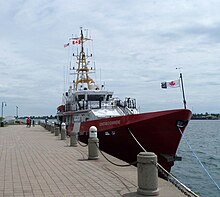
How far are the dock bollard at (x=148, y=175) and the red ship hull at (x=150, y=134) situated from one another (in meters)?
6.77

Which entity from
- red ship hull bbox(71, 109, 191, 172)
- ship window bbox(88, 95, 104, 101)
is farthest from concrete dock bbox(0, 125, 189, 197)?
ship window bbox(88, 95, 104, 101)

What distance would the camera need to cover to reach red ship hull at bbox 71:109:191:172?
13268mm

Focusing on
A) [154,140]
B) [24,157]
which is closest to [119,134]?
[154,140]

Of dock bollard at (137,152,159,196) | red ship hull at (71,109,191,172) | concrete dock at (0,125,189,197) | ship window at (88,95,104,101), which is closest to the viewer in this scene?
dock bollard at (137,152,159,196)

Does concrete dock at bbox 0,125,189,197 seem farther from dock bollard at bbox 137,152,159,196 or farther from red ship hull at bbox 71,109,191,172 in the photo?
red ship hull at bbox 71,109,191,172

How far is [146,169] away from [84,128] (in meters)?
12.5

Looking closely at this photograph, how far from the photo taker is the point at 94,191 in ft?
23.0

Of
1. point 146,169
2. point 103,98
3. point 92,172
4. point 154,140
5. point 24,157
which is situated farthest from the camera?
point 103,98

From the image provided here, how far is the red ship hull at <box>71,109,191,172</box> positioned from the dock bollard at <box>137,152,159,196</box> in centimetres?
677

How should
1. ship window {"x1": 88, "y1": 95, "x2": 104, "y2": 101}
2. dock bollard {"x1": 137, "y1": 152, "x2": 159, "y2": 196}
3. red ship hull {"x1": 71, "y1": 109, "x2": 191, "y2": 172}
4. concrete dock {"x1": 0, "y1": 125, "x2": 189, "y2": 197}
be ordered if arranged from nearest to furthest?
dock bollard {"x1": 137, "y1": 152, "x2": 159, "y2": 196}
concrete dock {"x1": 0, "y1": 125, "x2": 189, "y2": 197}
red ship hull {"x1": 71, "y1": 109, "x2": 191, "y2": 172}
ship window {"x1": 88, "y1": 95, "x2": 104, "y2": 101}

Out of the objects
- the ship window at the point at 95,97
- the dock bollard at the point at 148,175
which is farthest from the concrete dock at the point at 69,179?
the ship window at the point at 95,97

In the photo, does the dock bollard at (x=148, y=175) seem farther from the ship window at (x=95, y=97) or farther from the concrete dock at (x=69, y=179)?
the ship window at (x=95, y=97)

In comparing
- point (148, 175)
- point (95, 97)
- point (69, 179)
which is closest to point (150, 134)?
point (69, 179)

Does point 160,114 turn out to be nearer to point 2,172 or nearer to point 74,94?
point 2,172
